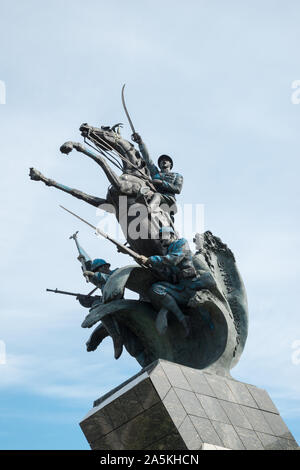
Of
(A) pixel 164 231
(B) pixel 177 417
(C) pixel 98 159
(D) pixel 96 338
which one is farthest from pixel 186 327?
(C) pixel 98 159

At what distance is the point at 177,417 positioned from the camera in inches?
467

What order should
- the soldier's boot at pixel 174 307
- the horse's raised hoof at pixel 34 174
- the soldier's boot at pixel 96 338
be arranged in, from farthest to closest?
the horse's raised hoof at pixel 34 174
the soldier's boot at pixel 96 338
the soldier's boot at pixel 174 307

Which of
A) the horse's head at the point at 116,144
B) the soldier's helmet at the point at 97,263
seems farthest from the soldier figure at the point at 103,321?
the horse's head at the point at 116,144

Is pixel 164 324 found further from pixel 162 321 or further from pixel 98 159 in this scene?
pixel 98 159

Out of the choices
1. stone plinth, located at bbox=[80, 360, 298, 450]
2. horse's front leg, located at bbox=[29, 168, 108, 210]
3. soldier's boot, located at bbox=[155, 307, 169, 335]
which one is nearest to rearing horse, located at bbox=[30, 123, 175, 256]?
horse's front leg, located at bbox=[29, 168, 108, 210]

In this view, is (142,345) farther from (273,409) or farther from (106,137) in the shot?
(106,137)

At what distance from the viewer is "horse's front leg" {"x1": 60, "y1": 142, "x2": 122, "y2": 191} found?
603 inches

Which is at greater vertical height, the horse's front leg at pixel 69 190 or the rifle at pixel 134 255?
the horse's front leg at pixel 69 190

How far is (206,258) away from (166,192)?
6.50ft

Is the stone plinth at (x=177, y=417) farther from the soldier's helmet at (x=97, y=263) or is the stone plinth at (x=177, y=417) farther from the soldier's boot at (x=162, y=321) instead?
the soldier's helmet at (x=97, y=263)

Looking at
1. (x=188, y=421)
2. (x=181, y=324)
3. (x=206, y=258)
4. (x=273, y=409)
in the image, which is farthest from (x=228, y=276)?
(x=188, y=421)

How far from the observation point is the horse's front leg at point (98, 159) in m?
Result: 15.3

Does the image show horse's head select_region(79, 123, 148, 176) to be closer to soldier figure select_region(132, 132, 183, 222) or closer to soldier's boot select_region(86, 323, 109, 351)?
soldier figure select_region(132, 132, 183, 222)

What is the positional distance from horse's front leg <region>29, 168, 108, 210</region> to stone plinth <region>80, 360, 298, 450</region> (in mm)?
4413
